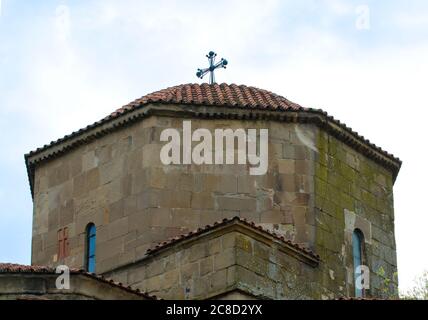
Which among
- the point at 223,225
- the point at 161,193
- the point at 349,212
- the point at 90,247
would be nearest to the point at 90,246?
the point at 90,247

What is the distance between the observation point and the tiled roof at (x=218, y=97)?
22.3 m

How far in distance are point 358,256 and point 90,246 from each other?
162 inches

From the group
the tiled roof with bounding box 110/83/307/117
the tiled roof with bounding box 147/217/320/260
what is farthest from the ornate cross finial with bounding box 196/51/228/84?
the tiled roof with bounding box 147/217/320/260

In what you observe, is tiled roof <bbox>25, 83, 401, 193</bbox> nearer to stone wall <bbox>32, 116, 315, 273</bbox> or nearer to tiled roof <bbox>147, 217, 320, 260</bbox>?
stone wall <bbox>32, 116, 315, 273</bbox>

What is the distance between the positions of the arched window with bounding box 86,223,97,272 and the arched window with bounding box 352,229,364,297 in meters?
3.97

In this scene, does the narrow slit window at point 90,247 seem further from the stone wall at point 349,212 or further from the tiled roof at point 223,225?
the stone wall at point 349,212

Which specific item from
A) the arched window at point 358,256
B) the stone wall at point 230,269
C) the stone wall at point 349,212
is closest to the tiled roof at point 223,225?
the stone wall at point 230,269

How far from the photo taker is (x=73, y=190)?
2286 centimetres

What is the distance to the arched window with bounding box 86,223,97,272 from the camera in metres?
22.2

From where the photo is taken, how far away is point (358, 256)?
73.6 feet
